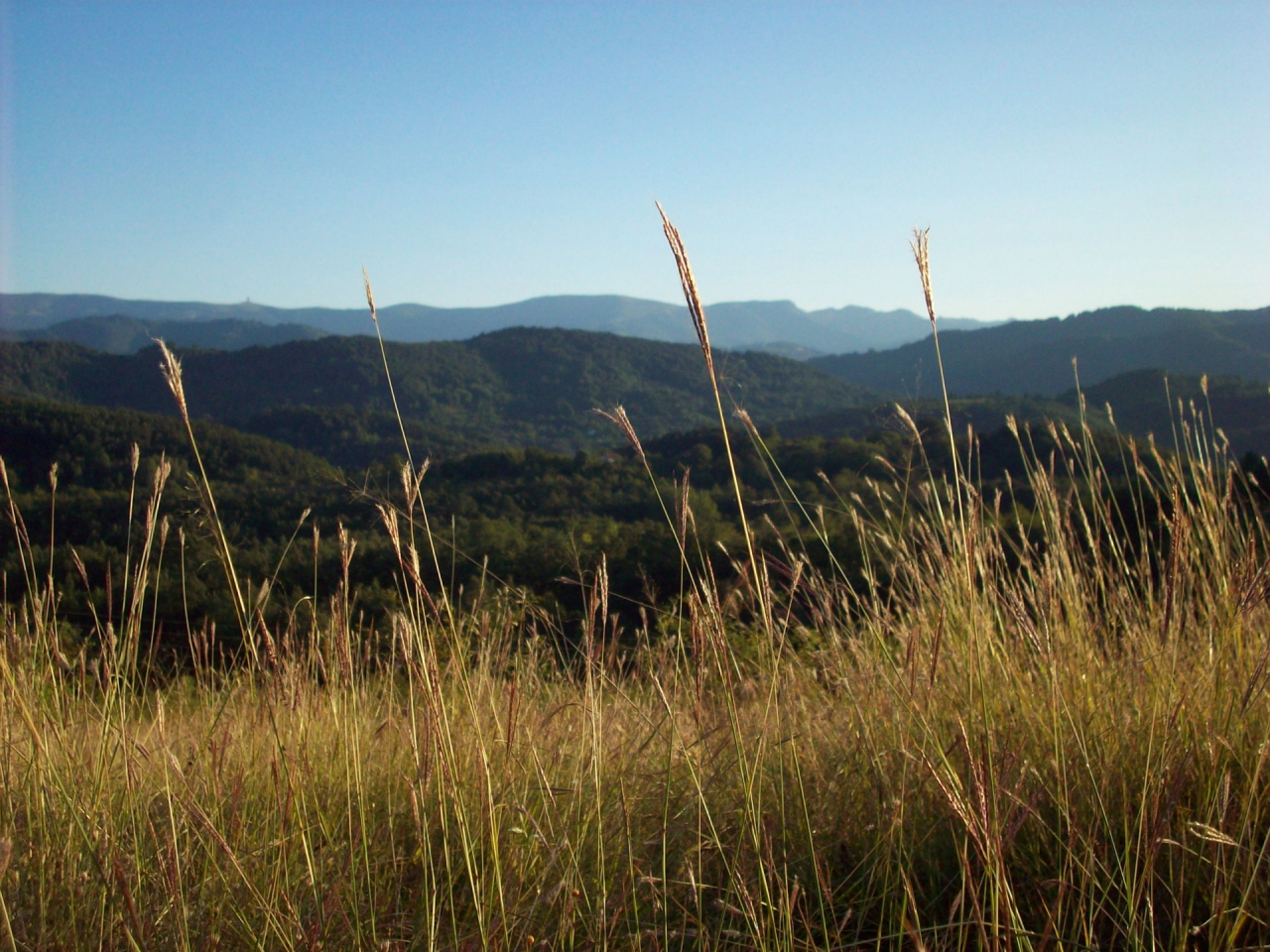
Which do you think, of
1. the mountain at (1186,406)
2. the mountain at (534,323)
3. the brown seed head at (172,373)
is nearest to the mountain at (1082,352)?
the mountain at (1186,406)

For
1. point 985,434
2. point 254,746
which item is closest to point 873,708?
point 254,746

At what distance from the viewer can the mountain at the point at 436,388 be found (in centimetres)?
2973

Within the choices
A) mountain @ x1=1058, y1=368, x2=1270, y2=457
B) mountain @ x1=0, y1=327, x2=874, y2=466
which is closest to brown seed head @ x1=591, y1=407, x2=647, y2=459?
mountain @ x1=1058, y1=368, x2=1270, y2=457

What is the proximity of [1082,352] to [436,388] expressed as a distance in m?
35.6

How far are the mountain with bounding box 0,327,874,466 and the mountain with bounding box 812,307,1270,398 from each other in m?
7.71

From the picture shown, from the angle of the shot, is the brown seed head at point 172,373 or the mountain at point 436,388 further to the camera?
the mountain at point 436,388

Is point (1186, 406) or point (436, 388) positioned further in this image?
point (436, 388)

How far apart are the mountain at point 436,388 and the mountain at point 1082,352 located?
25.3 ft

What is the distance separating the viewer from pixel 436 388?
4191 cm

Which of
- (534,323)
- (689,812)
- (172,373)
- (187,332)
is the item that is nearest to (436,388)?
(689,812)

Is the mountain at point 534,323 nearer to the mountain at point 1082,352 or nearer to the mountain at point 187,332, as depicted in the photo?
the mountain at point 187,332

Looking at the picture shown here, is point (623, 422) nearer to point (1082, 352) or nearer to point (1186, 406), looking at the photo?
point (1186, 406)

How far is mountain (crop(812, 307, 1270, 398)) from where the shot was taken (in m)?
32.2

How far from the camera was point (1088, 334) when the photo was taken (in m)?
51.7
